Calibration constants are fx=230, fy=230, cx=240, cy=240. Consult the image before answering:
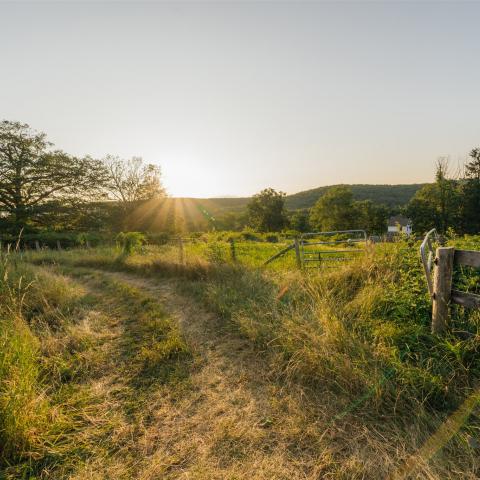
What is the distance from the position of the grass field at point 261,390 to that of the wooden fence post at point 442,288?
6.4 inches

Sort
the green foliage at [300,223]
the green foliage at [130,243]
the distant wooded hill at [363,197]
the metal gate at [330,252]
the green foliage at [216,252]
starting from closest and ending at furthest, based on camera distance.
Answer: the metal gate at [330,252]
the green foliage at [216,252]
the green foliage at [130,243]
the green foliage at [300,223]
the distant wooded hill at [363,197]

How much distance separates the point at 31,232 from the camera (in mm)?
28016

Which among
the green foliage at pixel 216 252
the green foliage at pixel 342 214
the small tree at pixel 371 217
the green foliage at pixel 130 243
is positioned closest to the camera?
the green foliage at pixel 216 252

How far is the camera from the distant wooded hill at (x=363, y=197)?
99512 millimetres

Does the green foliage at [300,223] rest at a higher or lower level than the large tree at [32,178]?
lower

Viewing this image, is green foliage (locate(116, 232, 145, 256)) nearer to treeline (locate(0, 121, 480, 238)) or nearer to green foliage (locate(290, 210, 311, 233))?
treeline (locate(0, 121, 480, 238))

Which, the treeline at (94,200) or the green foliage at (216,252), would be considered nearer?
the green foliage at (216,252)

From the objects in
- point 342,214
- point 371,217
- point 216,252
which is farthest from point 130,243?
point 371,217

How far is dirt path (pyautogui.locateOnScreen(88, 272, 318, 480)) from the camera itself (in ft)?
6.46

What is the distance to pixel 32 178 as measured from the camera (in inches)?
1141

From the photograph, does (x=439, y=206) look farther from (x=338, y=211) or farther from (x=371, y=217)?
(x=371, y=217)

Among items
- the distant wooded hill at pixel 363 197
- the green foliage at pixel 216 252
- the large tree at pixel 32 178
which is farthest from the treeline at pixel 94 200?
the distant wooded hill at pixel 363 197

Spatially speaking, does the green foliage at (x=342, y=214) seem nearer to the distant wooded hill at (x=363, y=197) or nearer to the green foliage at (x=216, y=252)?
the distant wooded hill at (x=363, y=197)

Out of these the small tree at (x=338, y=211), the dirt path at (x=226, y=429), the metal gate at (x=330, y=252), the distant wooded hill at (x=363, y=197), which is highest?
the distant wooded hill at (x=363, y=197)
